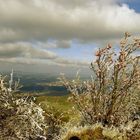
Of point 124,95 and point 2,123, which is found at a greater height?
point 124,95

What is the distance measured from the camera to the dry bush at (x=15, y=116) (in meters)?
15.7

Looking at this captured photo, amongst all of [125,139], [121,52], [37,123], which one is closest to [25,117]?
A: [37,123]

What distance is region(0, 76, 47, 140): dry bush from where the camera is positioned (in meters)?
15.7

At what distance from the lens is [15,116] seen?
15.9 m

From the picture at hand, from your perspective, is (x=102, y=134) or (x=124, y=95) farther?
(x=124, y=95)

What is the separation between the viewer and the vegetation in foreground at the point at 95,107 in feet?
51.6

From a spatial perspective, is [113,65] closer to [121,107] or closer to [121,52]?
[121,52]

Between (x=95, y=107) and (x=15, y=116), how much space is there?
4.90 m

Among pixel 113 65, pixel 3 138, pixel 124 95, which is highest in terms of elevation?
pixel 113 65

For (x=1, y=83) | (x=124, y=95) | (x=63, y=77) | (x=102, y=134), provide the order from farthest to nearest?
1. (x=63, y=77)
2. (x=124, y=95)
3. (x=1, y=83)
4. (x=102, y=134)

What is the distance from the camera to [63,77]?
65.1 feet

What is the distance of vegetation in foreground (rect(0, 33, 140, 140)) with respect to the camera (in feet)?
51.6

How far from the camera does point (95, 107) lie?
18797 mm

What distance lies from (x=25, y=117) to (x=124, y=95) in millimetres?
5595
